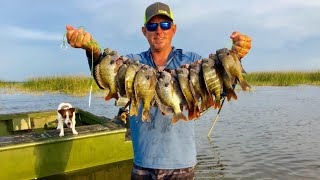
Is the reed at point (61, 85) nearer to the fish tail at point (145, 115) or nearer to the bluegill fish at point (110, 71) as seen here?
the bluegill fish at point (110, 71)

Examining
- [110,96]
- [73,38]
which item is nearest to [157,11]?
[73,38]

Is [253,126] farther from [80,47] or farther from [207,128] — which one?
[80,47]

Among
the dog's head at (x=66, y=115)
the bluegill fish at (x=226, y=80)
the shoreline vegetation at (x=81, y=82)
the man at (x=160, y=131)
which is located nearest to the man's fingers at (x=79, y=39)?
the man at (x=160, y=131)

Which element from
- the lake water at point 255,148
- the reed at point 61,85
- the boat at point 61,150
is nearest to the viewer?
the boat at point 61,150

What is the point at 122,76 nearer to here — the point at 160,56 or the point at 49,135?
the point at 160,56

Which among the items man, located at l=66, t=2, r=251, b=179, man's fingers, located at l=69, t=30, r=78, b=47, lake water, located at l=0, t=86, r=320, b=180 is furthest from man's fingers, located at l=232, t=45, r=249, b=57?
lake water, located at l=0, t=86, r=320, b=180

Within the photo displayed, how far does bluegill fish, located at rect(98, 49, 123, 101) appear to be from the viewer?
3.46m

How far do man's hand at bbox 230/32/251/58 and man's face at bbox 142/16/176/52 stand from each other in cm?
64

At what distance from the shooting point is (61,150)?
7934 millimetres

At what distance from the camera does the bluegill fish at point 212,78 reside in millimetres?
3439

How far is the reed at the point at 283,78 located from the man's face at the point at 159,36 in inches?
1498

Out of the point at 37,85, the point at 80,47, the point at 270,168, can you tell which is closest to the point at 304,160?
the point at 270,168

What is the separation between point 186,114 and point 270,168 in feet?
21.1

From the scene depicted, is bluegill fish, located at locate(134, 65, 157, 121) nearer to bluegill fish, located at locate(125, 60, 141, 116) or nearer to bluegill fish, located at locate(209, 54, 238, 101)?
bluegill fish, located at locate(125, 60, 141, 116)
